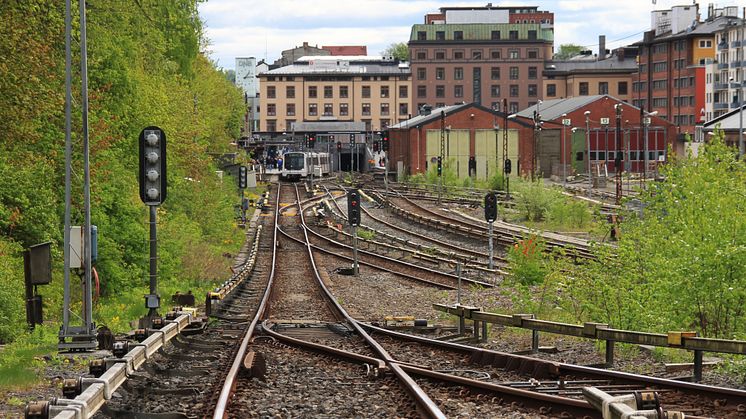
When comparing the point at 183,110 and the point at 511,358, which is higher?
the point at 183,110

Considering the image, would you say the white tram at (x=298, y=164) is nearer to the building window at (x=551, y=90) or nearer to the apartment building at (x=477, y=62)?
the apartment building at (x=477, y=62)

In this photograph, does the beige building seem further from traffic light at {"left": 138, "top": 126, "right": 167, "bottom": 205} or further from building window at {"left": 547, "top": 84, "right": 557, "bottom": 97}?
traffic light at {"left": 138, "top": 126, "right": 167, "bottom": 205}

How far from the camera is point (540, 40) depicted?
15638 centimetres

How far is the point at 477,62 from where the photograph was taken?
515 ft

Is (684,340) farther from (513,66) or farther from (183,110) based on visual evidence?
(513,66)

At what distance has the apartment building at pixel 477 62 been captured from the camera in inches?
6152

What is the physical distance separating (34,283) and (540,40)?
142 meters

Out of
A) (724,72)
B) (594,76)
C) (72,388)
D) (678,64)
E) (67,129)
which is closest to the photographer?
(72,388)

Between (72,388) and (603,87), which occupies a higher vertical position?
(603,87)

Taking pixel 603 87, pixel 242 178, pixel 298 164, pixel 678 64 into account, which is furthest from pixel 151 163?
pixel 603 87

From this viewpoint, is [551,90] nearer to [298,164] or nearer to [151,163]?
[298,164]

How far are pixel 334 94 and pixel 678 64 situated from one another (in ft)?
177

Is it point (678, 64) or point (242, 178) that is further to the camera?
point (678, 64)

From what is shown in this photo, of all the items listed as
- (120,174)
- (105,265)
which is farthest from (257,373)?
(120,174)
